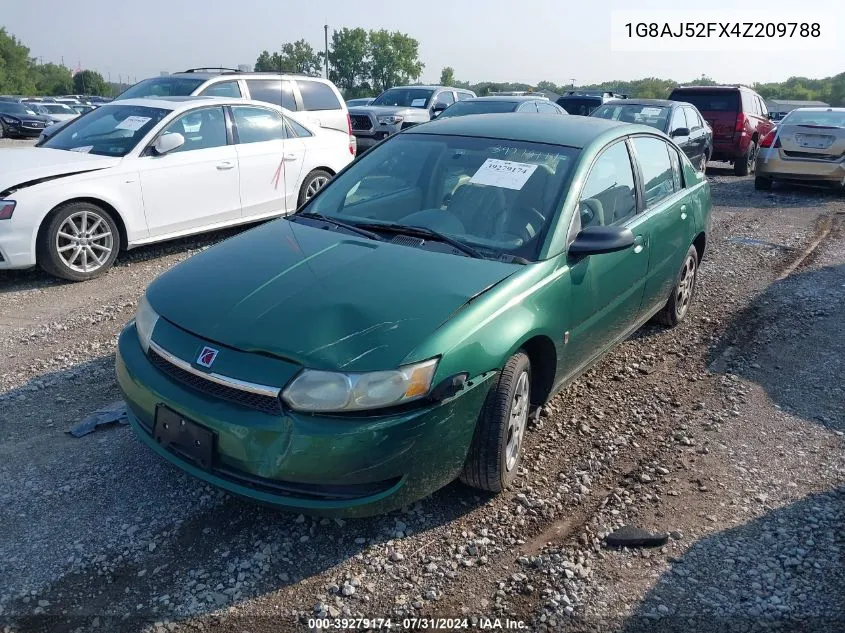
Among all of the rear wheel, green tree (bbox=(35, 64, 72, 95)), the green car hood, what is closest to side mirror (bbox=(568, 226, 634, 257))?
the green car hood

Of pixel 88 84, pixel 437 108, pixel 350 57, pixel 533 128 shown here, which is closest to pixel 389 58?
pixel 350 57

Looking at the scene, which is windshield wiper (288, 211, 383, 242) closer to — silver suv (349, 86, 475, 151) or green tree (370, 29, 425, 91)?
silver suv (349, 86, 475, 151)

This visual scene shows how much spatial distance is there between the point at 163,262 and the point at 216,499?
4.42m

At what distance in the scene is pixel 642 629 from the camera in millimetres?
2611

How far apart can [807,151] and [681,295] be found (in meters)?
8.22

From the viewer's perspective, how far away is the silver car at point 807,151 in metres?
12.0

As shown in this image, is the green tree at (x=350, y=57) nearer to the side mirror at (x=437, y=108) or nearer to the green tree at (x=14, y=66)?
the green tree at (x=14, y=66)

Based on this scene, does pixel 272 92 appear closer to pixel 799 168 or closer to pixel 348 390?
pixel 348 390

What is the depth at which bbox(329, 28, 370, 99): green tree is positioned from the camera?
3300 inches

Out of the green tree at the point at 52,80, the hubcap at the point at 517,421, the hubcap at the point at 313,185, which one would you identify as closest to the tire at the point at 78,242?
the hubcap at the point at 313,185

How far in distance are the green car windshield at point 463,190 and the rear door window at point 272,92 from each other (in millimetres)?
6040

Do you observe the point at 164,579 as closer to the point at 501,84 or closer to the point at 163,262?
the point at 163,262

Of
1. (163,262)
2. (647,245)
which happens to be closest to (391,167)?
(647,245)

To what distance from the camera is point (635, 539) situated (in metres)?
3.11
